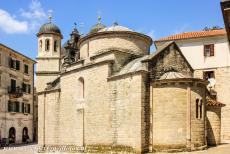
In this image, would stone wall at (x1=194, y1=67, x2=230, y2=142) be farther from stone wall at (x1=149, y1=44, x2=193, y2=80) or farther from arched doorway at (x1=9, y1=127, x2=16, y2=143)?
arched doorway at (x1=9, y1=127, x2=16, y2=143)

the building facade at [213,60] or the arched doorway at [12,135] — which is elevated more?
the building facade at [213,60]

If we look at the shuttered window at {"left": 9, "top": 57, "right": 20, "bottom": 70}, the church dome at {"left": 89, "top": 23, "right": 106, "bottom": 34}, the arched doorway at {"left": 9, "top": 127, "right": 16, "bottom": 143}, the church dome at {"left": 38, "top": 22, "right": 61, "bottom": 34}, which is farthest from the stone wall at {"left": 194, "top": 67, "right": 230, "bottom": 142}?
the arched doorway at {"left": 9, "top": 127, "right": 16, "bottom": 143}

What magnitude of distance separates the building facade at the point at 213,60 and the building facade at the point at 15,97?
18.9m

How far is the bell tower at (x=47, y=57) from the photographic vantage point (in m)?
36.2

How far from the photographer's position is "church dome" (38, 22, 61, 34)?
36969 millimetres

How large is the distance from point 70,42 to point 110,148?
14.3 m

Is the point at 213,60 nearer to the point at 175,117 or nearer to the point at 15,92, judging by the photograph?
the point at 175,117

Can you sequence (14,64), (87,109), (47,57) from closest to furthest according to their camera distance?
1. (87,109)
2. (47,57)
3. (14,64)

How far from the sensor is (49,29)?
37094 millimetres

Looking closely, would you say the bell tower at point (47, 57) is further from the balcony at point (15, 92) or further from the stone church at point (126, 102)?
the stone church at point (126, 102)

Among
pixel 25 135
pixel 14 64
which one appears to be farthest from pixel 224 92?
pixel 25 135

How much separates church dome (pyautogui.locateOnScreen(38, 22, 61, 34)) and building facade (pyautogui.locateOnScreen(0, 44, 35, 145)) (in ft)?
14.0

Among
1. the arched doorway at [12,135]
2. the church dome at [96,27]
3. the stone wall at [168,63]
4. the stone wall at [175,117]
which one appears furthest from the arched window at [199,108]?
the arched doorway at [12,135]

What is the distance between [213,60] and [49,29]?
17921 mm
